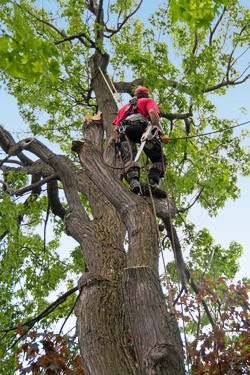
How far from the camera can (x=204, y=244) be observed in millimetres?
9617

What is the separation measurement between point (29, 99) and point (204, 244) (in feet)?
16.1

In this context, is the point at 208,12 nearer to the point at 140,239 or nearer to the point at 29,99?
the point at 140,239

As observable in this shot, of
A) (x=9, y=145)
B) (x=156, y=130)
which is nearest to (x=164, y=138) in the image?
(x=156, y=130)

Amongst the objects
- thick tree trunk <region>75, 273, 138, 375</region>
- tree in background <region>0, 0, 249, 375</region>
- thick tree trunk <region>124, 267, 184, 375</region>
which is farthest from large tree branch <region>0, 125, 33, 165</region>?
thick tree trunk <region>124, 267, 184, 375</region>

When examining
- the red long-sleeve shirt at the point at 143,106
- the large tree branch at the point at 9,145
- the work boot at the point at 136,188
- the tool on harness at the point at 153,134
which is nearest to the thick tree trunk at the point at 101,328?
the work boot at the point at 136,188

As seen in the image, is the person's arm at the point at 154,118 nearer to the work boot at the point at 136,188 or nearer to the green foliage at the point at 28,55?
the work boot at the point at 136,188

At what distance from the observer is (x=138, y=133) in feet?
17.8

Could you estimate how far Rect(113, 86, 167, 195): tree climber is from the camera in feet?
16.6

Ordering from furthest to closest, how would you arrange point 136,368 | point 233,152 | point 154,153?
1. point 233,152
2. point 154,153
3. point 136,368

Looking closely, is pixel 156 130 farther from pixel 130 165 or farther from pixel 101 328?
pixel 101 328

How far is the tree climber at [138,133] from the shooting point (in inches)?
199

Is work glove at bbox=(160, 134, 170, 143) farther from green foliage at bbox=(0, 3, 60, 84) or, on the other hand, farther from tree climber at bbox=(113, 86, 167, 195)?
green foliage at bbox=(0, 3, 60, 84)

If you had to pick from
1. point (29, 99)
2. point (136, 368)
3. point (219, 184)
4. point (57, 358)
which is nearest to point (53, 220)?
point (29, 99)

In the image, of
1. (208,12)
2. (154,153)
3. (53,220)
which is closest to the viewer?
(208,12)
